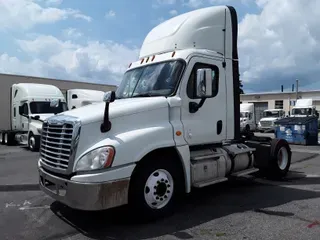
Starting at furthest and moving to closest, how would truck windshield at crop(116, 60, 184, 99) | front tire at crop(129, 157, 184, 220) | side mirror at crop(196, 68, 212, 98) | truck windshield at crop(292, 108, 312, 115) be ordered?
truck windshield at crop(292, 108, 312, 115) < truck windshield at crop(116, 60, 184, 99) < side mirror at crop(196, 68, 212, 98) < front tire at crop(129, 157, 184, 220)

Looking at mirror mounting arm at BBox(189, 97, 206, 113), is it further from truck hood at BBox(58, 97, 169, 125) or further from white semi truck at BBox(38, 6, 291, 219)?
truck hood at BBox(58, 97, 169, 125)

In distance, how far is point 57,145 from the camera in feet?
15.9

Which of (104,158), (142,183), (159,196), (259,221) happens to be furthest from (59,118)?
(259,221)

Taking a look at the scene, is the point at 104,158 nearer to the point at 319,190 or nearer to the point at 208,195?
the point at 208,195

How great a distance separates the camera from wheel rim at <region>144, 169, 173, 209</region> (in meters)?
4.94

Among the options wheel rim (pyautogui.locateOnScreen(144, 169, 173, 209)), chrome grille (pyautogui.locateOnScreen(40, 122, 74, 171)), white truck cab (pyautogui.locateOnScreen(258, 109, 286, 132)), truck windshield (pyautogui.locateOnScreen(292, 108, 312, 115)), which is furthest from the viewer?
white truck cab (pyautogui.locateOnScreen(258, 109, 286, 132))

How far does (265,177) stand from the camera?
856 centimetres

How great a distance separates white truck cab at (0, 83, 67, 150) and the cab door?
11.3 meters

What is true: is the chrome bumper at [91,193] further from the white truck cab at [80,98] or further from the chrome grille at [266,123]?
the chrome grille at [266,123]

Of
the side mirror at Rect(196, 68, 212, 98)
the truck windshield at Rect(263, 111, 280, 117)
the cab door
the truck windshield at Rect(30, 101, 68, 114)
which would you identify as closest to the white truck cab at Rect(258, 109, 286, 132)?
the truck windshield at Rect(263, 111, 280, 117)

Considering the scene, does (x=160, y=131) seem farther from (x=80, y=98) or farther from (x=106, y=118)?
(x=80, y=98)

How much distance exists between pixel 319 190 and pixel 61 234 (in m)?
5.51

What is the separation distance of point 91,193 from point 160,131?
146cm

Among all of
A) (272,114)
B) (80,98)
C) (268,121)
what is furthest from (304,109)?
(80,98)
